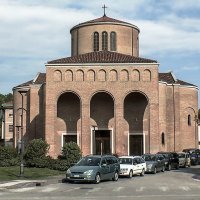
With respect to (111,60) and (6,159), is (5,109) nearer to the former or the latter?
(111,60)

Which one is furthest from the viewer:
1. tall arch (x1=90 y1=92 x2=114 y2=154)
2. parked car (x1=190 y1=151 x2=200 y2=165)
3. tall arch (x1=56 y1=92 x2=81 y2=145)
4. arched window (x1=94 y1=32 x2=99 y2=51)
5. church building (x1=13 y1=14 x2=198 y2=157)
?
arched window (x1=94 y1=32 x2=99 y2=51)

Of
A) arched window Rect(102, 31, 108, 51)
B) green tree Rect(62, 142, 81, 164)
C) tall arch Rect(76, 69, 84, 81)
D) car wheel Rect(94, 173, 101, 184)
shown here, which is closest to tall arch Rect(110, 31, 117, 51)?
arched window Rect(102, 31, 108, 51)

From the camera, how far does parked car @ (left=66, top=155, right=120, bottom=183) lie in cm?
2502

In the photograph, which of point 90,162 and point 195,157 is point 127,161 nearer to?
point 90,162

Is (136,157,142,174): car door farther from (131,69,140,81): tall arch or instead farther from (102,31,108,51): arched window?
(102,31,108,51): arched window

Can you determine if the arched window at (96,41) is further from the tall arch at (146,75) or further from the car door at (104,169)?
the car door at (104,169)

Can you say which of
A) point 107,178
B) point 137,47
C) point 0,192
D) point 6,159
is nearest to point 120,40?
point 137,47

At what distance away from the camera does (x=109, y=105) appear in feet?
176

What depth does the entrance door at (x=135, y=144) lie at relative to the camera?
51.5 m

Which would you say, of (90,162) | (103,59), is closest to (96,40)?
(103,59)

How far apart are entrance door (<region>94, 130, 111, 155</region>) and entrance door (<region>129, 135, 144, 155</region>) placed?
2.52 metres

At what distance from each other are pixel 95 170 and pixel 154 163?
1174 cm

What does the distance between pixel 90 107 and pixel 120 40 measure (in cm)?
1144

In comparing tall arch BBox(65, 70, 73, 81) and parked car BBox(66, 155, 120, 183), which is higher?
tall arch BBox(65, 70, 73, 81)
